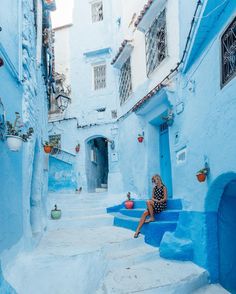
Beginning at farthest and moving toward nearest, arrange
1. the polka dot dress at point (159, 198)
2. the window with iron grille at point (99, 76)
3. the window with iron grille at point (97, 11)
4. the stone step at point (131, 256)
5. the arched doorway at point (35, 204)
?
the window with iron grille at point (97, 11) → the window with iron grille at point (99, 76) → the arched doorway at point (35, 204) → the polka dot dress at point (159, 198) → the stone step at point (131, 256)

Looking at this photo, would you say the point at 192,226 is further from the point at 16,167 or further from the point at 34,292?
the point at 16,167

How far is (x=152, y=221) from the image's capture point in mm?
6309

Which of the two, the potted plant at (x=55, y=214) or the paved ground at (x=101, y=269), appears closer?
the paved ground at (x=101, y=269)

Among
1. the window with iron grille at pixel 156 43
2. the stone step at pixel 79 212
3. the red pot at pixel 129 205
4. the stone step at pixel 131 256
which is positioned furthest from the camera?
the stone step at pixel 79 212

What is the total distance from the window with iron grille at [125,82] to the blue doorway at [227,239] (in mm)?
7093

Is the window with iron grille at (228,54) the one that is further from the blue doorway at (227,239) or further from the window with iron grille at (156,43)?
the window with iron grille at (156,43)

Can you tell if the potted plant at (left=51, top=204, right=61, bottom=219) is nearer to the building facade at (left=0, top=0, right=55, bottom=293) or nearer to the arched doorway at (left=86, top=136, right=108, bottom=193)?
the building facade at (left=0, top=0, right=55, bottom=293)

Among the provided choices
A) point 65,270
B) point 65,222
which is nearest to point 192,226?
point 65,270

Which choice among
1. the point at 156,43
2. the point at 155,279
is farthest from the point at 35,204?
the point at 156,43

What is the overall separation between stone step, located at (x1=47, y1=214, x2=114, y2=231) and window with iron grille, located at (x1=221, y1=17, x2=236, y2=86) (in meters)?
5.60

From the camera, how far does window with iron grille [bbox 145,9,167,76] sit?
832 centimetres

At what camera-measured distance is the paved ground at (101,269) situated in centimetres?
428

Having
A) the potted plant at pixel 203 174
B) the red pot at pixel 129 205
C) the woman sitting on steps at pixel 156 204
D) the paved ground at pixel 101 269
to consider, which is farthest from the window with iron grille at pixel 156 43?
the paved ground at pixel 101 269

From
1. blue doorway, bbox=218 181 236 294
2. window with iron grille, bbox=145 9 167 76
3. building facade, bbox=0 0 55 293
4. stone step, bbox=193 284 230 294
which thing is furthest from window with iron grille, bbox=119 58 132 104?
stone step, bbox=193 284 230 294
